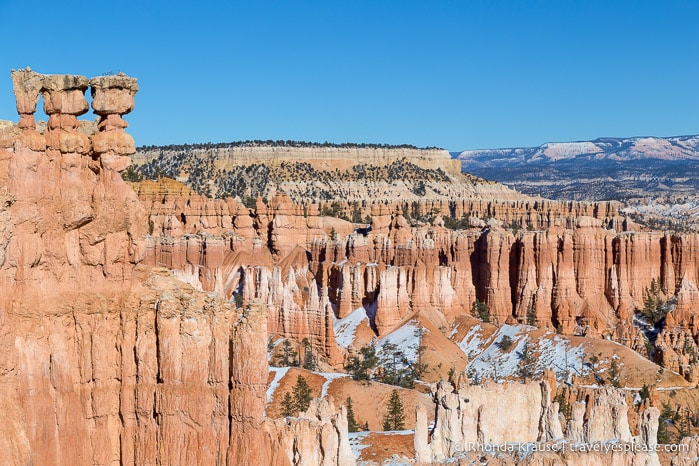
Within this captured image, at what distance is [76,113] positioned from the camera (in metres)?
21.0

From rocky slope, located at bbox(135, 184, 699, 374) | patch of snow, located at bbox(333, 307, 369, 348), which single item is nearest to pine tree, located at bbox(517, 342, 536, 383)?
rocky slope, located at bbox(135, 184, 699, 374)

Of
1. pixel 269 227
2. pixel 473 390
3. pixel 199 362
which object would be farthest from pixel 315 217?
pixel 199 362

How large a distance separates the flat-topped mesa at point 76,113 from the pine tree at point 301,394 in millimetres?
28772

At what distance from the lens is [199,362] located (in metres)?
21.5

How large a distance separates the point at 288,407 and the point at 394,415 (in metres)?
5.21

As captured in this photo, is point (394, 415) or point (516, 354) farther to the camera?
point (516, 354)

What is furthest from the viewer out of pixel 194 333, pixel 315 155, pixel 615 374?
A: pixel 315 155

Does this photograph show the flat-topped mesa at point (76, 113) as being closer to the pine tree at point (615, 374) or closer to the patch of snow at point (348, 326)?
the pine tree at point (615, 374)

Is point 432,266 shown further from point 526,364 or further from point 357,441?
point 357,441

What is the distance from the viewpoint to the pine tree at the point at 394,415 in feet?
160

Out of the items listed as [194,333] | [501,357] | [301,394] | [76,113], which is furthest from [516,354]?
[76,113]

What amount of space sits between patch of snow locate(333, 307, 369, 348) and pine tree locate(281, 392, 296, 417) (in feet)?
87.7

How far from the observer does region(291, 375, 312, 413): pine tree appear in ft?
161

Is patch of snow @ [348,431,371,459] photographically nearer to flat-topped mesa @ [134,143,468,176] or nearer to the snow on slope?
the snow on slope
